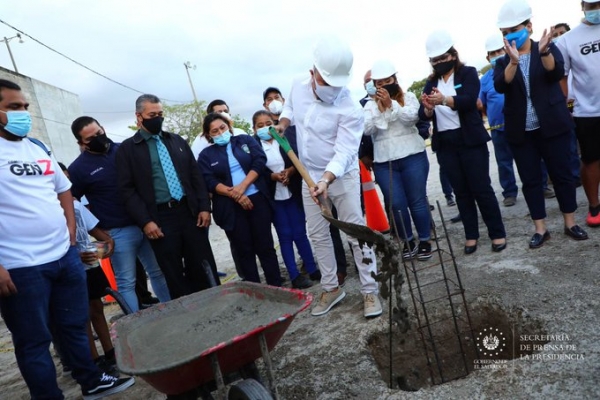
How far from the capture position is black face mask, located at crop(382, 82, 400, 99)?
3740 mm

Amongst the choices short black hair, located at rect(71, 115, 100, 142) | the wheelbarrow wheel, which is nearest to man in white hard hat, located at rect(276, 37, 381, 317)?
the wheelbarrow wheel

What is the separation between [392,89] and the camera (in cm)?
377

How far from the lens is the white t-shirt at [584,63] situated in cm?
328

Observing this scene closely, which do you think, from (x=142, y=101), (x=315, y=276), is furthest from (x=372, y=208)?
(x=142, y=101)

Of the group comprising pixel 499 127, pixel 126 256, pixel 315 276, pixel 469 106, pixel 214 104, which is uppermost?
pixel 214 104

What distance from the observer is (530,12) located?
316 centimetres

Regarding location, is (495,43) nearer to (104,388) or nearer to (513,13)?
(513,13)

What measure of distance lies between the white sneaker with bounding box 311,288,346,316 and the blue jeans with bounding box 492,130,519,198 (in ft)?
10.0

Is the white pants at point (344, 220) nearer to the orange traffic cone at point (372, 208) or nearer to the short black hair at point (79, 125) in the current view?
the orange traffic cone at point (372, 208)

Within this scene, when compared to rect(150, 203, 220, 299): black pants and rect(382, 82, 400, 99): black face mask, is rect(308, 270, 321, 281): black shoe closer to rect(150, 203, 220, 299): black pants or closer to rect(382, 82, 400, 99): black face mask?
rect(150, 203, 220, 299): black pants

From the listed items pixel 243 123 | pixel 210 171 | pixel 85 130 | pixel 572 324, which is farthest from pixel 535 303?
pixel 243 123

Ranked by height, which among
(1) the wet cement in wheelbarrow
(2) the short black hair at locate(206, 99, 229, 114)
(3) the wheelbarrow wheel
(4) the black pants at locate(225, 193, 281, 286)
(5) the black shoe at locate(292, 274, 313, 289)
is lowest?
(5) the black shoe at locate(292, 274, 313, 289)

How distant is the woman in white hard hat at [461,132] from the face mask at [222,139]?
1.86m

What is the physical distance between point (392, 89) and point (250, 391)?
2.98 metres
